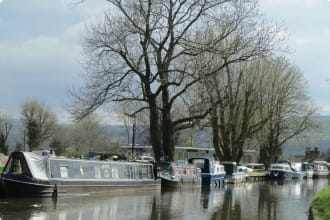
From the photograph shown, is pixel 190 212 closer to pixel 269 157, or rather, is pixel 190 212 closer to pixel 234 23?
pixel 234 23

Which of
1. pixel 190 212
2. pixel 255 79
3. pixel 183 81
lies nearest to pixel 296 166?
pixel 255 79

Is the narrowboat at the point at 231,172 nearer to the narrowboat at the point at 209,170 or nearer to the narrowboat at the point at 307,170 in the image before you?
the narrowboat at the point at 209,170

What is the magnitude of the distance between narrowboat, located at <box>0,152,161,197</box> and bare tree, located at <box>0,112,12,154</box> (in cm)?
6317

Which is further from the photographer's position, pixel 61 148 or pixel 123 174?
pixel 61 148

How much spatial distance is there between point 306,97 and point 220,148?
17.0 meters

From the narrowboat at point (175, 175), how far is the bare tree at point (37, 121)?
5766cm

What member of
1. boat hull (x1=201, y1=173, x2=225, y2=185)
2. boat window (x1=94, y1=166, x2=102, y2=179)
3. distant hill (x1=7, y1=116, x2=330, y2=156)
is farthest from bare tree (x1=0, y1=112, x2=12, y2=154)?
boat window (x1=94, y1=166, x2=102, y2=179)

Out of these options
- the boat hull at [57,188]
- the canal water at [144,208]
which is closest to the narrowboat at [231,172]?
the canal water at [144,208]

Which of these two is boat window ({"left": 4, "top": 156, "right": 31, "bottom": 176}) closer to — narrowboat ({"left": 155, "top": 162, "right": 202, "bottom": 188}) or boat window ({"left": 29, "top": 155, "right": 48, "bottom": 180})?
boat window ({"left": 29, "top": 155, "right": 48, "bottom": 180})

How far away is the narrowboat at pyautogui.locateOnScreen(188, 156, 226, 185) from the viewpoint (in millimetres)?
48031

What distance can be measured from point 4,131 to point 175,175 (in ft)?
221

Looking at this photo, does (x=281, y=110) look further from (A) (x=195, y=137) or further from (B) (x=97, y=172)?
(B) (x=97, y=172)

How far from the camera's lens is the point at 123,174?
37031 mm

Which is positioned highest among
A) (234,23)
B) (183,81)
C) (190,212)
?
(234,23)
